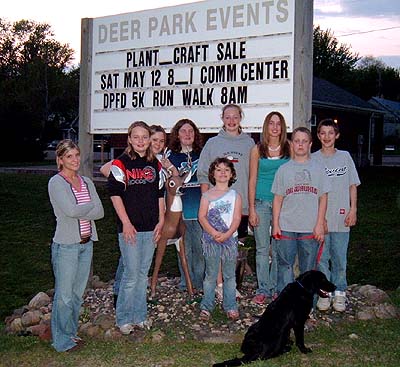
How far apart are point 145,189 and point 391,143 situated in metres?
76.3

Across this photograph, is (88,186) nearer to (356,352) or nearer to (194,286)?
(194,286)

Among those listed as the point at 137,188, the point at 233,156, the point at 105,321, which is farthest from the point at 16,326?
the point at 233,156

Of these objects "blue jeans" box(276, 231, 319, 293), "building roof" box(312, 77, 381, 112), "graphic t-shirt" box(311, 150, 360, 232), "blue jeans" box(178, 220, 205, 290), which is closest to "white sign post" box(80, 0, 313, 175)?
"graphic t-shirt" box(311, 150, 360, 232)

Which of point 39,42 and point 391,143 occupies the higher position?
point 39,42

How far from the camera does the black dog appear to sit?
5.04m

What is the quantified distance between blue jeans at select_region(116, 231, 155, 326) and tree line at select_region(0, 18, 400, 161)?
36.2 m

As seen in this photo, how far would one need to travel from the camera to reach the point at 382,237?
12258mm

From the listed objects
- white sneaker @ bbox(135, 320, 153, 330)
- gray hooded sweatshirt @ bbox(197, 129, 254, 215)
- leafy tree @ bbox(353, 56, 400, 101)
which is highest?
leafy tree @ bbox(353, 56, 400, 101)

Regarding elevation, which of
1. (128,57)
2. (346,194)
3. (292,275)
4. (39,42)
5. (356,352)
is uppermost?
(39,42)

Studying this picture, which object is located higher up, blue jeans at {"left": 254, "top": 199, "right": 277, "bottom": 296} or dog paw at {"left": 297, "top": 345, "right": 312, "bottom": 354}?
blue jeans at {"left": 254, "top": 199, "right": 277, "bottom": 296}

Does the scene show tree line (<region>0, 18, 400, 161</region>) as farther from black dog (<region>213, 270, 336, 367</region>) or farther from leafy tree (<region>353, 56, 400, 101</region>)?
black dog (<region>213, 270, 336, 367</region>)

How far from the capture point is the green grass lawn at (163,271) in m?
5.23

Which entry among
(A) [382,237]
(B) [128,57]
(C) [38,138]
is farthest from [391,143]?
(B) [128,57]

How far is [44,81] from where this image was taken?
2245 inches
